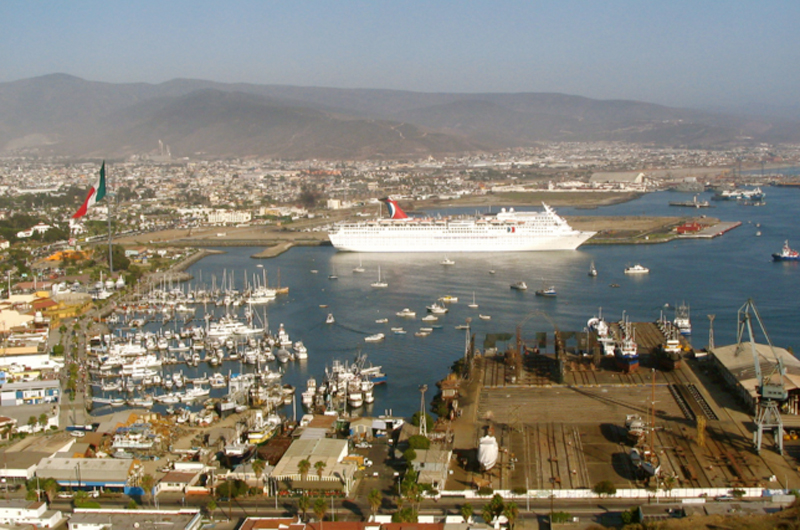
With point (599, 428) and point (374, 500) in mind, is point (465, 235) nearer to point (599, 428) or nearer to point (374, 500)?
point (599, 428)

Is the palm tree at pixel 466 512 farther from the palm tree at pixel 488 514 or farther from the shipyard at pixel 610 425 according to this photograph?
the shipyard at pixel 610 425

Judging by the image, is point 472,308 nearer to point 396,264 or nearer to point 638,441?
point 396,264

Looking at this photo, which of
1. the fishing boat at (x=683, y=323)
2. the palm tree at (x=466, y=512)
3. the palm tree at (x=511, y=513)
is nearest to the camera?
the palm tree at (x=511, y=513)

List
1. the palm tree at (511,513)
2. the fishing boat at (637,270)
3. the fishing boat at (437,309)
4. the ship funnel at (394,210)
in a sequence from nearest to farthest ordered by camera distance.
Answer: the palm tree at (511,513) → the fishing boat at (437,309) → the fishing boat at (637,270) → the ship funnel at (394,210)

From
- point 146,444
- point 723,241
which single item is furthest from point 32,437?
point 723,241

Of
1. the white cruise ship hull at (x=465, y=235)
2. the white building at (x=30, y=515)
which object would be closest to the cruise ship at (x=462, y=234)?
the white cruise ship hull at (x=465, y=235)

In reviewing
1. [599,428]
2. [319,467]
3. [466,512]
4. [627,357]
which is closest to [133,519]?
[319,467]
